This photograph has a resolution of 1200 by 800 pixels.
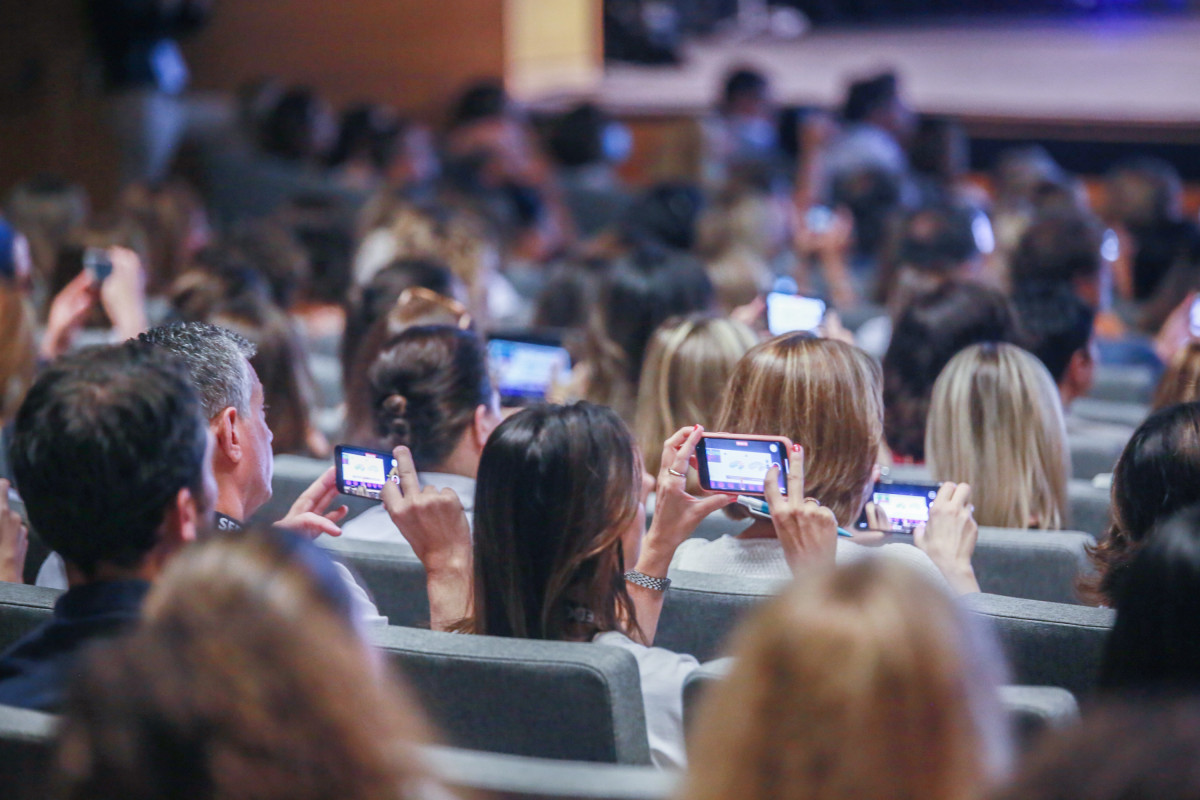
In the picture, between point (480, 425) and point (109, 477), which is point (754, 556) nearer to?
point (480, 425)

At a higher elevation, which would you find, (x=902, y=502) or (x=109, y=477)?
(x=109, y=477)

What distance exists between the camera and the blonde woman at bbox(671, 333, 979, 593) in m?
2.18

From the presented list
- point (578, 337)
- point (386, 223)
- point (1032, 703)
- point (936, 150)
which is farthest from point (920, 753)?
point (936, 150)

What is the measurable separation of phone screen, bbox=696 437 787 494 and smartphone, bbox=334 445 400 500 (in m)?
0.50

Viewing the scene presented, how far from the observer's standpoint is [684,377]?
2.91 metres

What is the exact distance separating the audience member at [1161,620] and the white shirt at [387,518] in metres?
1.35

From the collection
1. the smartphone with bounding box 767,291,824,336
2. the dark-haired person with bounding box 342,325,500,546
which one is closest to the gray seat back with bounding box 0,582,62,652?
the dark-haired person with bounding box 342,325,500,546

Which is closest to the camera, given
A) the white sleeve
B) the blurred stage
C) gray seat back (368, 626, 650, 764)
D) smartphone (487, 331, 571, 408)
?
gray seat back (368, 626, 650, 764)

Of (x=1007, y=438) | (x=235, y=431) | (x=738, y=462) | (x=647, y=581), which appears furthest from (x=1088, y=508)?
(x=235, y=431)

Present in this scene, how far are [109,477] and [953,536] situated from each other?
1.29 metres

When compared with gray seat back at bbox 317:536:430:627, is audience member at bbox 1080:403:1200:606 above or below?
above

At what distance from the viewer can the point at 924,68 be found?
10570mm

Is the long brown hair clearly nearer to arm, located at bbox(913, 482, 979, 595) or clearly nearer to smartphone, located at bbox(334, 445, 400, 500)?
smartphone, located at bbox(334, 445, 400, 500)

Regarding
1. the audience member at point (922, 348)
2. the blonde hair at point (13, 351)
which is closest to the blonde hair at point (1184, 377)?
the audience member at point (922, 348)
